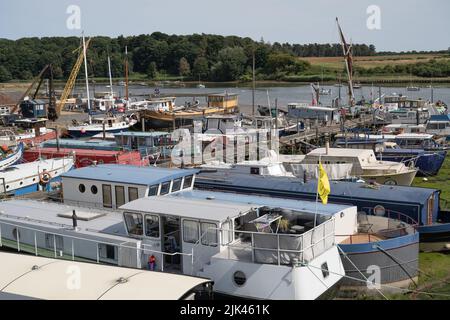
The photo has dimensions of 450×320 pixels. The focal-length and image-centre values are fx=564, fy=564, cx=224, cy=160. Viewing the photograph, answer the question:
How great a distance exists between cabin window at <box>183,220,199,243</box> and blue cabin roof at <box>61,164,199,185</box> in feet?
11.1

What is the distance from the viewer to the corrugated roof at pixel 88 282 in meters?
12.4

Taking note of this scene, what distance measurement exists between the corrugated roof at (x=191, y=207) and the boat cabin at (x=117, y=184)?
1.88 m

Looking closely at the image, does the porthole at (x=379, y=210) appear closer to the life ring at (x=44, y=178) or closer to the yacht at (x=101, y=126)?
the life ring at (x=44, y=178)

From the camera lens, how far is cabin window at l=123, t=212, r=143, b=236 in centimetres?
1625

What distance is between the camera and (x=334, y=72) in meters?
153

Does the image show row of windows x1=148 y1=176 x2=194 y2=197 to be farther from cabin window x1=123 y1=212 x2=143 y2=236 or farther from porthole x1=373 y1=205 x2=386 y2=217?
porthole x1=373 y1=205 x2=386 y2=217

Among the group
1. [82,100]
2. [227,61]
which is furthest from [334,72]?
[82,100]

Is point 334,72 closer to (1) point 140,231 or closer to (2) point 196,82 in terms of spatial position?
(2) point 196,82

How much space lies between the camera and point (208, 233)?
15227mm

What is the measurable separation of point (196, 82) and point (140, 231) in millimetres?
148006

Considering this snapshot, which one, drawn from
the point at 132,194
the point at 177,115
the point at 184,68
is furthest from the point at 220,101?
the point at 184,68

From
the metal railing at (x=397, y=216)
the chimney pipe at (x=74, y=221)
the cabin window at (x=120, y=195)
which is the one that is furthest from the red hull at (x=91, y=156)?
the metal railing at (x=397, y=216)

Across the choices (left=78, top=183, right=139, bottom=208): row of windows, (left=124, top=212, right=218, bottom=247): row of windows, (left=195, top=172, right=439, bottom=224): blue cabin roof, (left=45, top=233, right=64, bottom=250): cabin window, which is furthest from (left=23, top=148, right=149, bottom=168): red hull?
(left=124, top=212, right=218, bottom=247): row of windows

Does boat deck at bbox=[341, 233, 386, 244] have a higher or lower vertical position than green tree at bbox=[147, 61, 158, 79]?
lower
